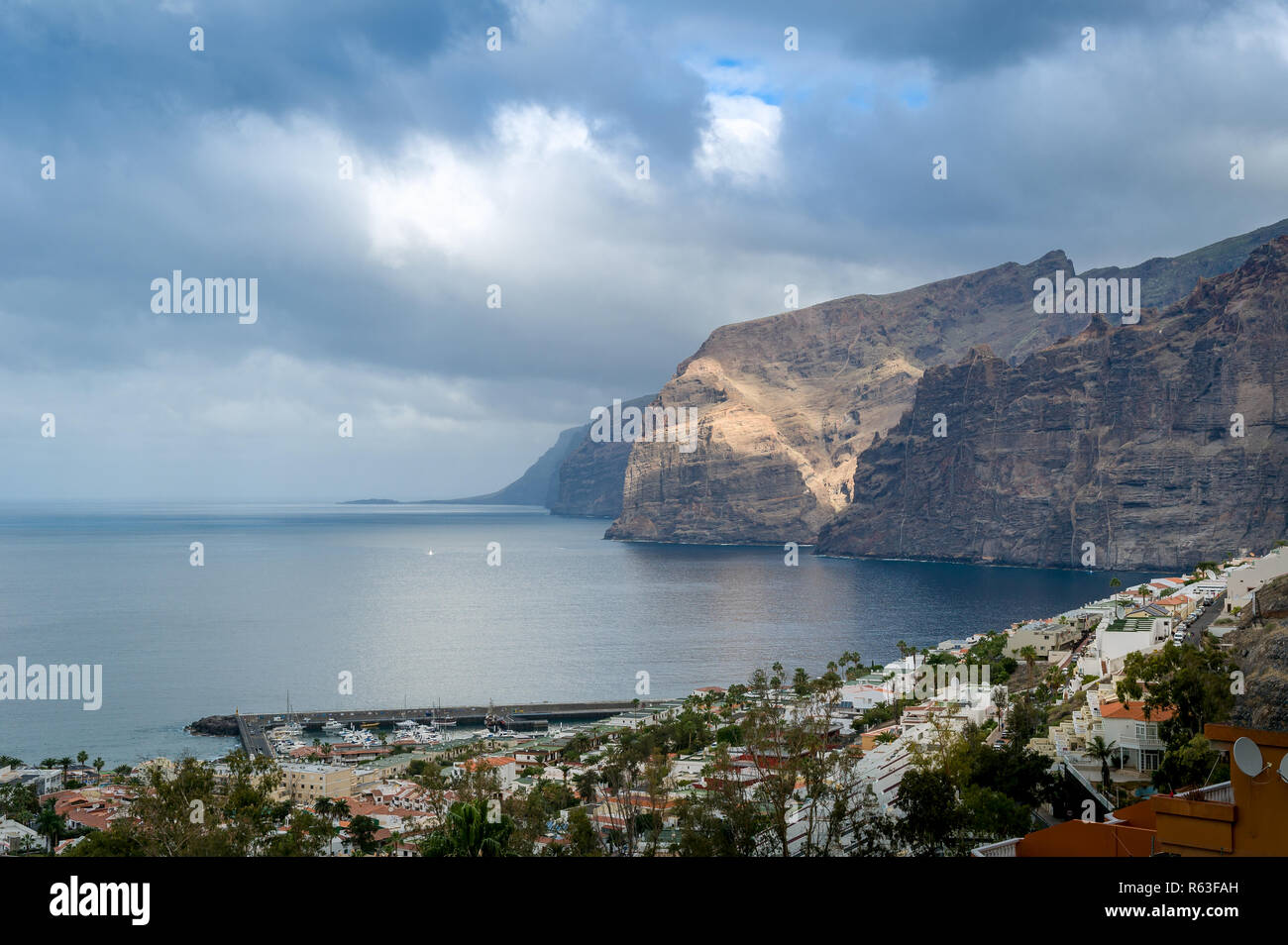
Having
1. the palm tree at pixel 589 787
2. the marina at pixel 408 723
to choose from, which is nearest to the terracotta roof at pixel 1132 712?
the palm tree at pixel 589 787

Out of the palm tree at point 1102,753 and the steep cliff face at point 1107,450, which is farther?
the steep cliff face at point 1107,450

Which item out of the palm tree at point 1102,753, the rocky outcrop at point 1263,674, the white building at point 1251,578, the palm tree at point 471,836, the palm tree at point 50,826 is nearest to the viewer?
the palm tree at point 471,836

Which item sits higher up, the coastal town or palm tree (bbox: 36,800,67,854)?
the coastal town

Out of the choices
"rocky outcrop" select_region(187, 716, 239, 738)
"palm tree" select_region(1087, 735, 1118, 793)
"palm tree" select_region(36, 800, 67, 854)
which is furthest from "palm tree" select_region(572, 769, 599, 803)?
"rocky outcrop" select_region(187, 716, 239, 738)

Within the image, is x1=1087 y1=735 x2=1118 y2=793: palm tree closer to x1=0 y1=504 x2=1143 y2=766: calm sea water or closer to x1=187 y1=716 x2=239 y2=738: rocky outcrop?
x1=0 y1=504 x2=1143 y2=766: calm sea water

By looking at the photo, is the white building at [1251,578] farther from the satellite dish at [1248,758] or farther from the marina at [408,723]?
the satellite dish at [1248,758]

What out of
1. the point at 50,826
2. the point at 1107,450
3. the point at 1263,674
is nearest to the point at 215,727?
the point at 50,826
